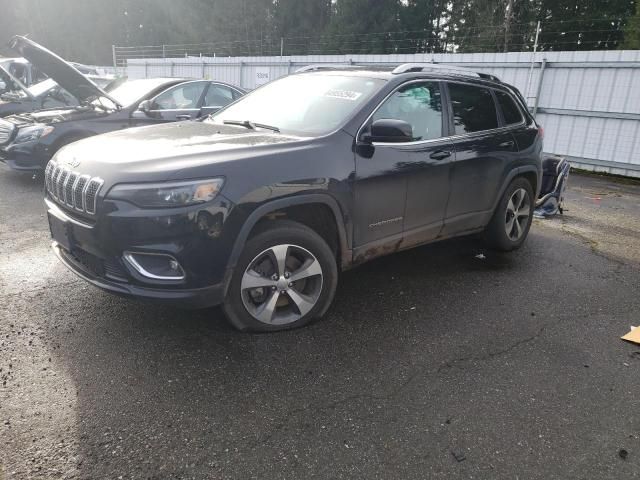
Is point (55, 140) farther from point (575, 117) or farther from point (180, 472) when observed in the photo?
point (575, 117)

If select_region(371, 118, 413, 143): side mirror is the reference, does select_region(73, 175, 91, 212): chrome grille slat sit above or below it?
below

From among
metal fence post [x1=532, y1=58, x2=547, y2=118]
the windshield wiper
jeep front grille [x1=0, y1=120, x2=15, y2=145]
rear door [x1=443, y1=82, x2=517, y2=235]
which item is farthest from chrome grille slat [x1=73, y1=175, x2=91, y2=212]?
metal fence post [x1=532, y1=58, x2=547, y2=118]

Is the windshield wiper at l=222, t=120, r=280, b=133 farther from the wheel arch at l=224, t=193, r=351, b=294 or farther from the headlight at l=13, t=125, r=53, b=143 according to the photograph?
the headlight at l=13, t=125, r=53, b=143

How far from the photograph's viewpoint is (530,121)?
5203mm

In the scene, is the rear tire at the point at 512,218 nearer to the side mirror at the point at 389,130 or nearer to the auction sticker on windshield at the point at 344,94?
the side mirror at the point at 389,130

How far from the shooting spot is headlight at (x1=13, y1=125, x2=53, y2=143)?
676 cm

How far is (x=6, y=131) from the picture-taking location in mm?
6926

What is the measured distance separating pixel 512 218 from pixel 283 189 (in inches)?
119

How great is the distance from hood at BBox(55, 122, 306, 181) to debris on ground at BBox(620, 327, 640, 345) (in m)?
2.70

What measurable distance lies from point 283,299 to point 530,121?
353 centimetres

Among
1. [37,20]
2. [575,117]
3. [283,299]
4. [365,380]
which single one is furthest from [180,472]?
[37,20]

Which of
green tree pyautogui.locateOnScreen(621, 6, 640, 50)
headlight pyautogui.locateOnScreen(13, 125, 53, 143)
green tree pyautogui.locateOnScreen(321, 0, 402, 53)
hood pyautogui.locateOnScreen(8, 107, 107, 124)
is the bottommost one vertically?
headlight pyautogui.locateOnScreen(13, 125, 53, 143)

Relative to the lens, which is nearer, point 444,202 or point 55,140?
point 444,202

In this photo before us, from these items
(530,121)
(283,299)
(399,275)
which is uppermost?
(530,121)
